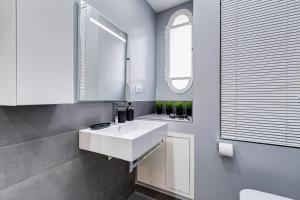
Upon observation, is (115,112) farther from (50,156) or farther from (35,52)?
(35,52)

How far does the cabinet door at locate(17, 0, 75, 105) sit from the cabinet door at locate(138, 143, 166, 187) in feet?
3.94

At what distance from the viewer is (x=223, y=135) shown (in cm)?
137

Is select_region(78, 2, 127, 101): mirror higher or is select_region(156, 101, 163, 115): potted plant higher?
select_region(78, 2, 127, 101): mirror

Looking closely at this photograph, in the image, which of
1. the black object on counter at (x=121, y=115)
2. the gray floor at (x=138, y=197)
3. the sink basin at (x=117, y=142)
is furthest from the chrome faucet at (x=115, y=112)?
the gray floor at (x=138, y=197)

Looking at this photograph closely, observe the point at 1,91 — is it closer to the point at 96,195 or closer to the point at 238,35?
the point at 96,195

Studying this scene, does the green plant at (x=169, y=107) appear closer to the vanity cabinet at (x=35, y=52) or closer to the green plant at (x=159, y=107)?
the green plant at (x=159, y=107)

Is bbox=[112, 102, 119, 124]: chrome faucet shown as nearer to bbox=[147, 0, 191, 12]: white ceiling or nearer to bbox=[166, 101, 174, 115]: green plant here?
bbox=[166, 101, 174, 115]: green plant

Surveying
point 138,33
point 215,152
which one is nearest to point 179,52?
point 138,33

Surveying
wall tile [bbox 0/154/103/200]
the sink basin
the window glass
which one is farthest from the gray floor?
the window glass

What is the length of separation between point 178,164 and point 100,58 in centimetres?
138

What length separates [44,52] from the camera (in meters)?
0.76

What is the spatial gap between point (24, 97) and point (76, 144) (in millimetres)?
565

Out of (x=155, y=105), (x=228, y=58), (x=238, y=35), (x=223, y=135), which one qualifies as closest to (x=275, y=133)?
(x=223, y=135)

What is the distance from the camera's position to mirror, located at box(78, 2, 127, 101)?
120 cm
